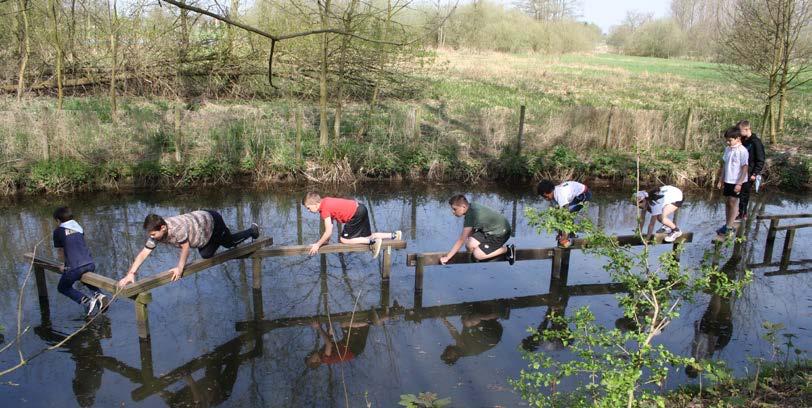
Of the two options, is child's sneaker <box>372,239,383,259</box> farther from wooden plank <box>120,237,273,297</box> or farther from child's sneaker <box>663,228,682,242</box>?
child's sneaker <box>663,228,682,242</box>

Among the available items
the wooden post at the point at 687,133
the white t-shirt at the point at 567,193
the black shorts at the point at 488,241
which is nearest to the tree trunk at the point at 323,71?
the black shorts at the point at 488,241

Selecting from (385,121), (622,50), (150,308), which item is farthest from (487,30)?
(150,308)

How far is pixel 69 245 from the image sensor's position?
6637mm

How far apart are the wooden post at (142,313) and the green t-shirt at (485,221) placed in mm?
3811

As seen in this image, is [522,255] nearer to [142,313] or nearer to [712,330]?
[712,330]

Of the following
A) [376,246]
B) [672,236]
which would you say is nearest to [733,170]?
[672,236]

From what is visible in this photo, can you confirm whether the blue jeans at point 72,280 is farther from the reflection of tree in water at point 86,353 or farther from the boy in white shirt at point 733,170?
the boy in white shirt at point 733,170

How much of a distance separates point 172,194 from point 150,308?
228 inches

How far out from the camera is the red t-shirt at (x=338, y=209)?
301 inches

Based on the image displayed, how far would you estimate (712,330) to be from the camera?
721 centimetres

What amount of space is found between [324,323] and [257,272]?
4.09 ft

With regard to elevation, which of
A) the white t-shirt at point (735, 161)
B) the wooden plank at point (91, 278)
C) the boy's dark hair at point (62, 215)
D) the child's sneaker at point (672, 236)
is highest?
the white t-shirt at point (735, 161)

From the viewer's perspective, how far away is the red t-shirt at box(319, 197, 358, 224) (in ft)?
25.1

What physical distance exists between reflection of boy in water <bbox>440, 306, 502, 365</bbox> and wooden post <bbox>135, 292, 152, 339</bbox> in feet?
10.6
